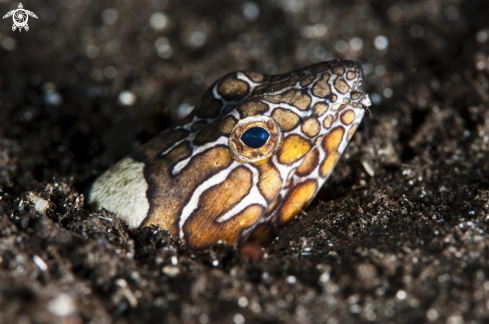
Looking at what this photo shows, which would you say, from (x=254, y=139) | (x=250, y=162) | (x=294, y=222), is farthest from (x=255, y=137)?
(x=294, y=222)

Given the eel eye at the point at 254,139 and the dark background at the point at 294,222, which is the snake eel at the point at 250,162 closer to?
the eel eye at the point at 254,139

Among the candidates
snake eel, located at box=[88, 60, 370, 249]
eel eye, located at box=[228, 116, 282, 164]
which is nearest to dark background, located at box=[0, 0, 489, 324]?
snake eel, located at box=[88, 60, 370, 249]

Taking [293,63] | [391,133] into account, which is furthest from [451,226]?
[293,63]

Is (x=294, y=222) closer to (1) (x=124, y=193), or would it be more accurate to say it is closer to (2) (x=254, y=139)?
(2) (x=254, y=139)

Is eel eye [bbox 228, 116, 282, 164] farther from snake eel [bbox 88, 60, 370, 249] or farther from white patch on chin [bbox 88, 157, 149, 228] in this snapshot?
white patch on chin [bbox 88, 157, 149, 228]

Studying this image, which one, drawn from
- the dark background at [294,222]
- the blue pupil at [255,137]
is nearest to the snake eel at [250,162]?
the blue pupil at [255,137]

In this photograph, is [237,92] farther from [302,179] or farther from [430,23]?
[430,23]

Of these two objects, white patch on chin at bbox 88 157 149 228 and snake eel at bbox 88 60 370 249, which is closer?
snake eel at bbox 88 60 370 249
